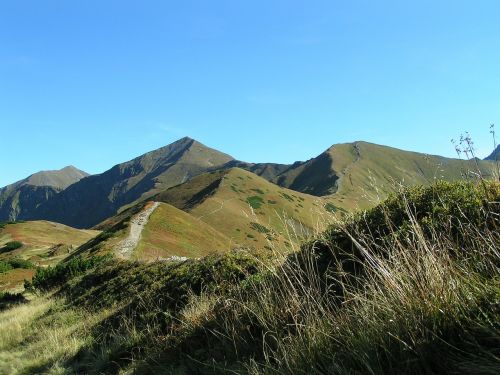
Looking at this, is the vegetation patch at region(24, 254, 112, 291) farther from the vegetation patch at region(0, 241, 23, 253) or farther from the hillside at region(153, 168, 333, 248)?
the hillside at region(153, 168, 333, 248)

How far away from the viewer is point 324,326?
4621mm

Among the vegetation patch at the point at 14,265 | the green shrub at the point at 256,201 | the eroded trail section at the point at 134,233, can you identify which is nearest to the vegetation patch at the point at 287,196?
the green shrub at the point at 256,201

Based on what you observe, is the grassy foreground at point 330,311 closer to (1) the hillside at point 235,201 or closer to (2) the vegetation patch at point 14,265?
(2) the vegetation patch at point 14,265

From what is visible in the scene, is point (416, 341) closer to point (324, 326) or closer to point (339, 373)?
point (339, 373)

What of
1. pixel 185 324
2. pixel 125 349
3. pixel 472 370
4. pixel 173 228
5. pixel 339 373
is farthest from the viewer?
pixel 173 228

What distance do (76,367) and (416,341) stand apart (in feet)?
25.1

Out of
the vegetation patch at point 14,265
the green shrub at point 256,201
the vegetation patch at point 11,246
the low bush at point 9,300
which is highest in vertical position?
the green shrub at point 256,201

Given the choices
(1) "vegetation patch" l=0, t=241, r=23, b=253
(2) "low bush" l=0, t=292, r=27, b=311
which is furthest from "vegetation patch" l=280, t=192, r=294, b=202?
(2) "low bush" l=0, t=292, r=27, b=311

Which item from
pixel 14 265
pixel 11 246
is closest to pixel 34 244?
pixel 11 246

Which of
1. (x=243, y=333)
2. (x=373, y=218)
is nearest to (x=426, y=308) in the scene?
(x=243, y=333)

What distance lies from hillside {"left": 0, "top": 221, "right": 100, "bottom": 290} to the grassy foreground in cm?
2569

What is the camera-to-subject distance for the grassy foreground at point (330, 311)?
11.3 ft

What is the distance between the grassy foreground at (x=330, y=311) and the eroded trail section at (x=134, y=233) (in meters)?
24.4

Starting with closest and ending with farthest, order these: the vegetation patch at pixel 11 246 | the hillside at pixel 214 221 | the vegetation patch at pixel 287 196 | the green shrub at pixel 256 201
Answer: the hillside at pixel 214 221 < the vegetation patch at pixel 11 246 < the green shrub at pixel 256 201 < the vegetation patch at pixel 287 196
